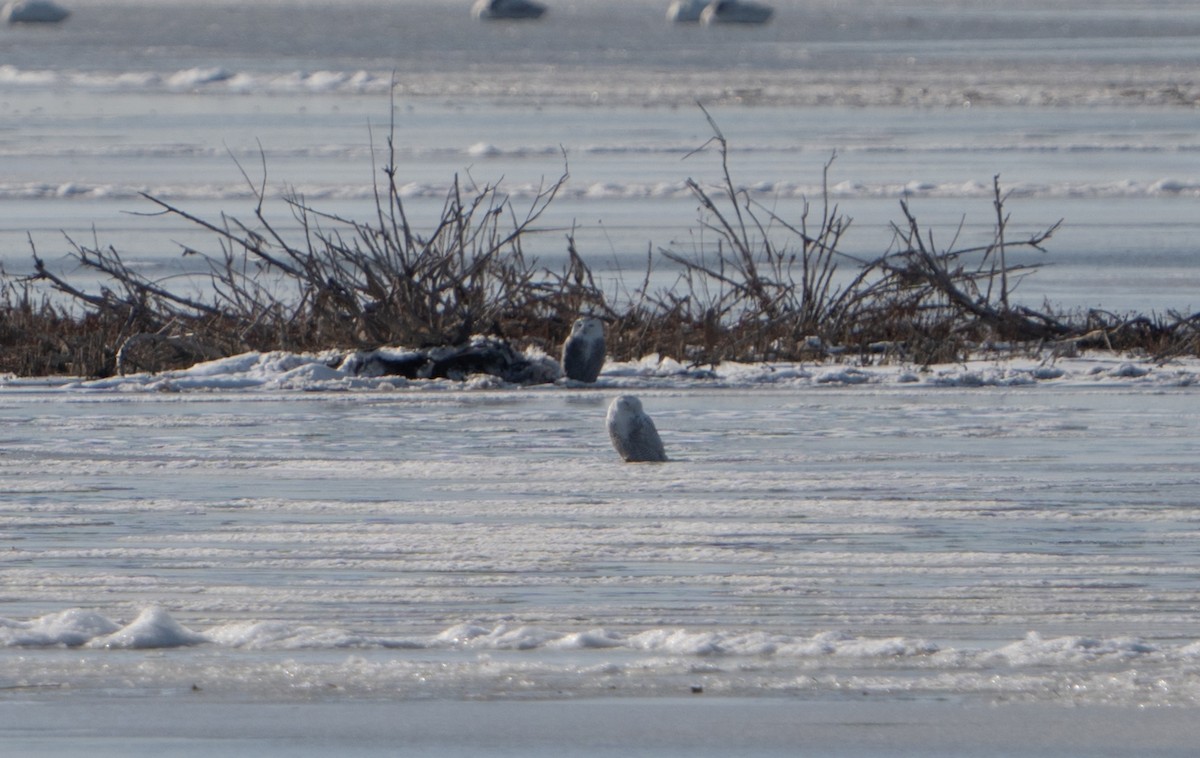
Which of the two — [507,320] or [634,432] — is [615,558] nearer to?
[634,432]

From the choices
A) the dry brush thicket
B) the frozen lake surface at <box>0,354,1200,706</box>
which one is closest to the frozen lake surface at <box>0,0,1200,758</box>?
the frozen lake surface at <box>0,354,1200,706</box>

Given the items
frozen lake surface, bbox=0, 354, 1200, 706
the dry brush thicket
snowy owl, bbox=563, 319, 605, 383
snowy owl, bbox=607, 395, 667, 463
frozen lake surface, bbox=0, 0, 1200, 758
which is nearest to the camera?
frozen lake surface, bbox=0, 0, 1200, 758

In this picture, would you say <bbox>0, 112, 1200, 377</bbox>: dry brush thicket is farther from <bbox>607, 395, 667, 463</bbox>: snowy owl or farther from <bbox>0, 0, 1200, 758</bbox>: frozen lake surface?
<bbox>607, 395, 667, 463</bbox>: snowy owl

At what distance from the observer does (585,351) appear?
9.15m

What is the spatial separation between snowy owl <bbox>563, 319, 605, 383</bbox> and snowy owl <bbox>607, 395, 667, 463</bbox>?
5.80ft

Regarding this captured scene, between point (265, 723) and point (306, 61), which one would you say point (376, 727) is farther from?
point (306, 61)

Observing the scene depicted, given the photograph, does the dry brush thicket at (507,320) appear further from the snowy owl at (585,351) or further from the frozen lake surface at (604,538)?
the frozen lake surface at (604,538)

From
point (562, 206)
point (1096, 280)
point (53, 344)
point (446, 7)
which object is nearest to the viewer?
point (53, 344)

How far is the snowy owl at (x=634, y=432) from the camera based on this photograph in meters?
7.27

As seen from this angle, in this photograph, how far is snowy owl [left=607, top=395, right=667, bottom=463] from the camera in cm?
727

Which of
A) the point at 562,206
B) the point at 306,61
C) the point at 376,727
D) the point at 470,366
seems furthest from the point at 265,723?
the point at 306,61

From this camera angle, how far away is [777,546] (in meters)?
5.89

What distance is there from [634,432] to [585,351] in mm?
1900

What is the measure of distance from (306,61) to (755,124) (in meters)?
29.1
